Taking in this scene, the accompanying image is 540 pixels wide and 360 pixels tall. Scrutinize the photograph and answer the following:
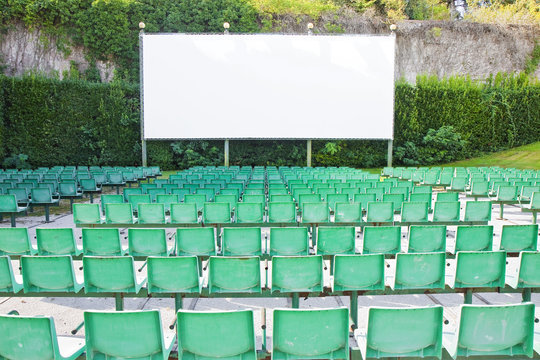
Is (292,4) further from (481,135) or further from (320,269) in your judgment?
(320,269)

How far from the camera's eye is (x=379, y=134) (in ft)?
62.0

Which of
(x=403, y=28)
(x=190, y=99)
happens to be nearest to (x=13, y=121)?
(x=190, y=99)

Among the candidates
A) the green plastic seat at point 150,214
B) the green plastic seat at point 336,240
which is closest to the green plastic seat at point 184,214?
the green plastic seat at point 150,214

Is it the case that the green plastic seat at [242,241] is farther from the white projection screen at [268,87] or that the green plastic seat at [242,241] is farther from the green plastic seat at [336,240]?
the white projection screen at [268,87]

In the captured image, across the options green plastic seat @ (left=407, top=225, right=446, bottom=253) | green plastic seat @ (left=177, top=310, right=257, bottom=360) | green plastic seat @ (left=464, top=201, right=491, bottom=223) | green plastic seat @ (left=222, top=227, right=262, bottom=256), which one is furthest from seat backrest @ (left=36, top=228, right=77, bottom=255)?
green plastic seat @ (left=464, top=201, right=491, bottom=223)

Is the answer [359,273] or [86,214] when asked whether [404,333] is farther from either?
[86,214]

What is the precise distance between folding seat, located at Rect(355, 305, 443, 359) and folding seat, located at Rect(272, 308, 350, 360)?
167 millimetres

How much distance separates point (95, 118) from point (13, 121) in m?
3.67

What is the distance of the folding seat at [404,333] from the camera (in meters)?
2.33

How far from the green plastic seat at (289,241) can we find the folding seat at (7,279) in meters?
2.44

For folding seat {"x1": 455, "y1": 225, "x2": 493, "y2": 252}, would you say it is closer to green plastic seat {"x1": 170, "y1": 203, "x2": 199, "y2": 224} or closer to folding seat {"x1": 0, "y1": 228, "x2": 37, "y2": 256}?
green plastic seat {"x1": 170, "y1": 203, "x2": 199, "y2": 224}

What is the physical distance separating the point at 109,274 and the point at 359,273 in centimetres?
214

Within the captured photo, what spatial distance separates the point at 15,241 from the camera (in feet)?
14.5

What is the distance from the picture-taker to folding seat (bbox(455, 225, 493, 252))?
4410 mm
